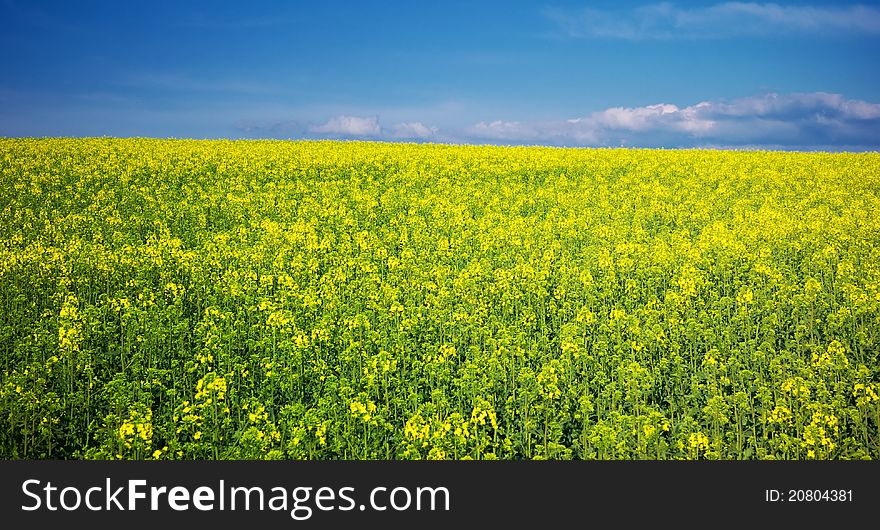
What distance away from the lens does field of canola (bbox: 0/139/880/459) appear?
780 centimetres

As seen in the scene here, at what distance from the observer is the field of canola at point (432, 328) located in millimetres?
7805

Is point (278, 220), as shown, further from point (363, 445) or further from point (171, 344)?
point (363, 445)

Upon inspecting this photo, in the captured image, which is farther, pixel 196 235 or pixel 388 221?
pixel 388 221

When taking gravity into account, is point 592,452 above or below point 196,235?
below

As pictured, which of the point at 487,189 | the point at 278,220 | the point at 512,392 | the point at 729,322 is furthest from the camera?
the point at 487,189

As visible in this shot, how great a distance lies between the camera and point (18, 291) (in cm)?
1278

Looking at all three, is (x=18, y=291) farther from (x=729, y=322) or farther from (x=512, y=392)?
(x=729, y=322)

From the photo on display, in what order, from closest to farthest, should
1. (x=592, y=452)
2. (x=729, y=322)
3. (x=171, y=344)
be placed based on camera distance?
(x=592, y=452) → (x=171, y=344) → (x=729, y=322)

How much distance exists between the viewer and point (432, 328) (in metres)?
10.8

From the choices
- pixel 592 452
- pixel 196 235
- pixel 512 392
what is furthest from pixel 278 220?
pixel 592 452

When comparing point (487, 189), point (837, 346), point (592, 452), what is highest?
point (487, 189)

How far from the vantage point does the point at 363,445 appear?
25.3ft

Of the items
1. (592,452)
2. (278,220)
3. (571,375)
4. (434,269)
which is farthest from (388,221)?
(592,452)

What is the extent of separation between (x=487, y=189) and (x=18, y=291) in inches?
728
